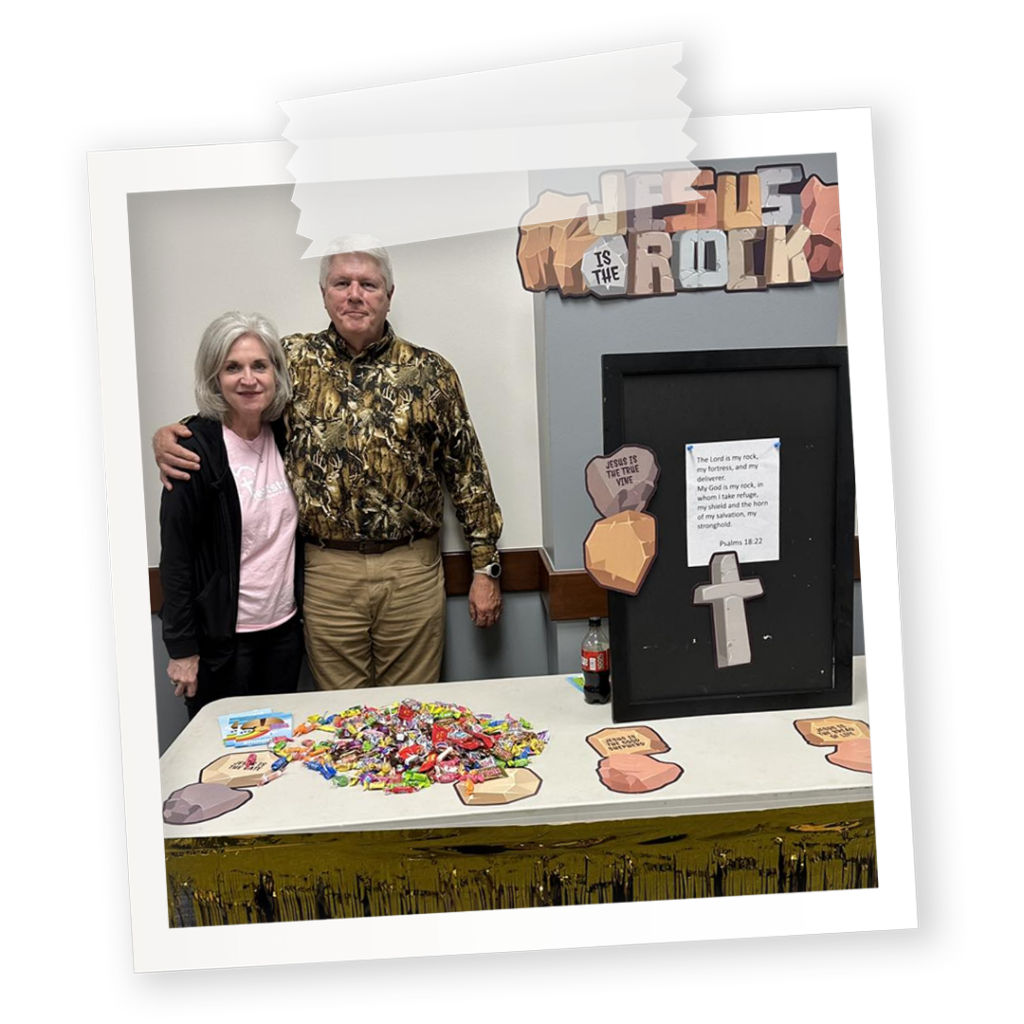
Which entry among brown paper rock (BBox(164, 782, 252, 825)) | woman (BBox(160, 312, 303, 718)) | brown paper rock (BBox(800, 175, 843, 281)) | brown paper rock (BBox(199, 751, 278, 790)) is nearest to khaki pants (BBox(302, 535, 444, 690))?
woman (BBox(160, 312, 303, 718))

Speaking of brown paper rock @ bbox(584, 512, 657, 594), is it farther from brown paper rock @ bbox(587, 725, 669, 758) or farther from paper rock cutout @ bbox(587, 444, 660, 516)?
brown paper rock @ bbox(587, 725, 669, 758)

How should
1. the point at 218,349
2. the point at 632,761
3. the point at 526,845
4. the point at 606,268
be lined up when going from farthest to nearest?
the point at 606,268 < the point at 218,349 < the point at 632,761 < the point at 526,845

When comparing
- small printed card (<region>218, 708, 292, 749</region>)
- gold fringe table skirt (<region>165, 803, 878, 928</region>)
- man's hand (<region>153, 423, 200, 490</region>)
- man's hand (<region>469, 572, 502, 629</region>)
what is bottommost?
gold fringe table skirt (<region>165, 803, 878, 928</region>)

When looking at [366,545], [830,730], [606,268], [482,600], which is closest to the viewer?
[830,730]

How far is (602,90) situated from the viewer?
133 centimetres

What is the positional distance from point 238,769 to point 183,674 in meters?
0.35

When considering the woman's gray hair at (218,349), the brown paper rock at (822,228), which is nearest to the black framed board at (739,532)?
the brown paper rock at (822,228)

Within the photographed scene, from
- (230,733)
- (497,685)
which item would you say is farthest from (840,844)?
(230,733)

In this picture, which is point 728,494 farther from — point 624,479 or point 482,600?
point 482,600

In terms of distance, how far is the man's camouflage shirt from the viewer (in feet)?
6.55

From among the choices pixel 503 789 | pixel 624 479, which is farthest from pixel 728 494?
pixel 503 789

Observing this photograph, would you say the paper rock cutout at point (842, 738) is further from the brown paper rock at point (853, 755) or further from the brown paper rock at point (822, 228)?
the brown paper rock at point (822, 228)

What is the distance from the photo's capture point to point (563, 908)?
1500 millimetres

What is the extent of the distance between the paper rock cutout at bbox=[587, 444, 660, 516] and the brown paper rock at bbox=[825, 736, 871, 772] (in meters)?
0.55
